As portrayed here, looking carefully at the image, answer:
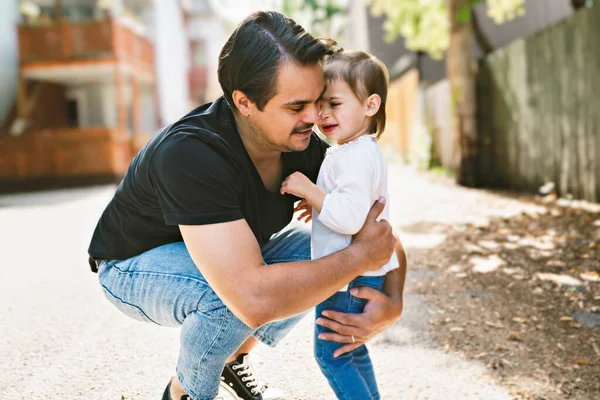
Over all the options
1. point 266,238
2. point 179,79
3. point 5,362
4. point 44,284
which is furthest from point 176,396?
point 179,79

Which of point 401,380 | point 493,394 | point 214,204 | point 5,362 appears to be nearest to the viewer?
point 214,204

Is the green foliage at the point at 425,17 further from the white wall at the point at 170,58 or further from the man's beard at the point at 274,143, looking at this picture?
the white wall at the point at 170,58

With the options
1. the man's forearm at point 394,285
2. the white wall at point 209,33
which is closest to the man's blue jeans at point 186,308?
the man's forearm at point 394,285

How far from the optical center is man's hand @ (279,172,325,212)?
240cm

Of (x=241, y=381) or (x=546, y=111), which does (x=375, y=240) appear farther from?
(x=546, y=111)

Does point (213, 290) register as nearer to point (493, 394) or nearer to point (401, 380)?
point (401, 380)

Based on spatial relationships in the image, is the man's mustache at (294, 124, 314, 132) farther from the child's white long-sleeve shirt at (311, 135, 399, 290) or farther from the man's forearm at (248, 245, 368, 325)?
the man's forearm at (248, 245, 368, 325)

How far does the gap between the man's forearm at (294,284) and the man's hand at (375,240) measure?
0.11m

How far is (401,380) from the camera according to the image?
3004mm

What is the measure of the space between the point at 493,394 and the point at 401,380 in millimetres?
429

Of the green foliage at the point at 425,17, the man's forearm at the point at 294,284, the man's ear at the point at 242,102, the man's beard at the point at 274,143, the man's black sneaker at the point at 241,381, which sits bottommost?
the man's black sneaker at the point at 241,381

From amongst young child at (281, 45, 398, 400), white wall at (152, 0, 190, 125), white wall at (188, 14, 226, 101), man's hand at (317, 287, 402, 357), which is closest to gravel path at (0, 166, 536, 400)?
young child at (281, 45, 398, 400)

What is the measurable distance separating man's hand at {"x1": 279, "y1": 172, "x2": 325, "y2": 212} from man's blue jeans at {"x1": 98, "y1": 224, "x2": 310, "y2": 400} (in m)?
0.45

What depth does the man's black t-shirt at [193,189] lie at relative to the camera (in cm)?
221
